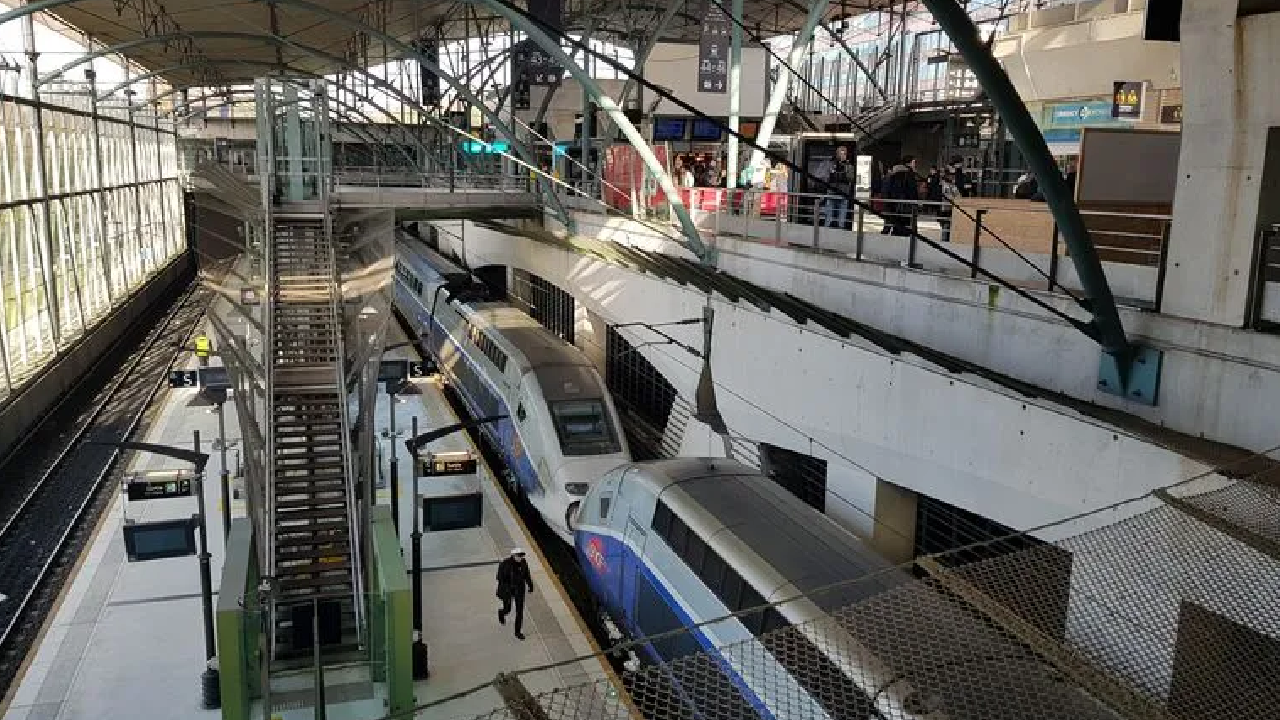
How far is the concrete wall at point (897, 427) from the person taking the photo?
1102cm

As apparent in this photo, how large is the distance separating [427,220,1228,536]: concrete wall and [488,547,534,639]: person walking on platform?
5.18 meters

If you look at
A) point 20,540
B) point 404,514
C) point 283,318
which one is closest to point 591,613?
point 404,514

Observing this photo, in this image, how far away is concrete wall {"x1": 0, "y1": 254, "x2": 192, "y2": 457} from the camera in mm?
23938

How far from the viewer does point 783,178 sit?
88.5 feet

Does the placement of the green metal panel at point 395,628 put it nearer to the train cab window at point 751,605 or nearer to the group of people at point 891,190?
the train cab window at point 751,605

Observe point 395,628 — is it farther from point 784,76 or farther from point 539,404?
point 784,76

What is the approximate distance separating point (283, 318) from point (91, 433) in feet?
29.1

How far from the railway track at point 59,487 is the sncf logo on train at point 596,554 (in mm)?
7262

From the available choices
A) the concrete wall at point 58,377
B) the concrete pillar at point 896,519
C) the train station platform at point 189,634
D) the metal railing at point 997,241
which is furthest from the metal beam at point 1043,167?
the concrete wall at point 58,377

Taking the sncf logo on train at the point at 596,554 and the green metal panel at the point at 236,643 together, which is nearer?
the green metal panel at the point at 236,643

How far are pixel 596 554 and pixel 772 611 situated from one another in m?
5.68

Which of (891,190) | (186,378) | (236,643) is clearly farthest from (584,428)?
(236,643)

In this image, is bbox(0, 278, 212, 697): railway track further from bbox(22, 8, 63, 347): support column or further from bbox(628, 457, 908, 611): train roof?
bbox(628, 457, 908, 611): train roof

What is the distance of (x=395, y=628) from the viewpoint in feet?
40.9
